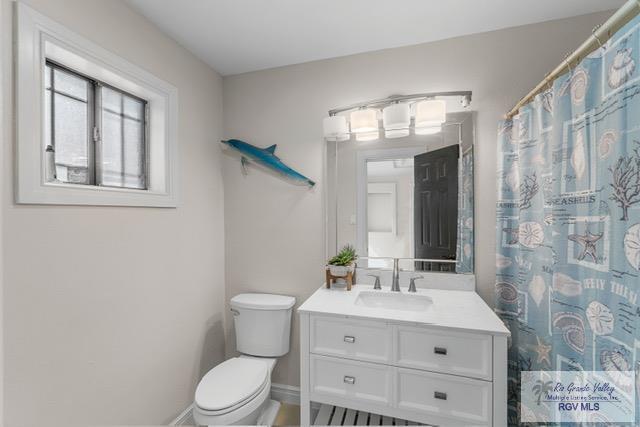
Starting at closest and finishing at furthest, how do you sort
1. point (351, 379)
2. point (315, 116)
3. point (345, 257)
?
point (351, 379), point (345, 257), point (315, 116)

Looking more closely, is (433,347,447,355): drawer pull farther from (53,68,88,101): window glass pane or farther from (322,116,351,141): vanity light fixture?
(53,68,88,101): window glass pane

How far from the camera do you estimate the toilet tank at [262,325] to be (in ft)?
6.26

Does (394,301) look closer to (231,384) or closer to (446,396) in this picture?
(446,396)

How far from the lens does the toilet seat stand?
1.38 m

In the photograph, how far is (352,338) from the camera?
1396mm

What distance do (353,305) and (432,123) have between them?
1.15 meters

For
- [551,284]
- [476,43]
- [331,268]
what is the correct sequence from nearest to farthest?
[551,284]
[476,43]
[331,268]

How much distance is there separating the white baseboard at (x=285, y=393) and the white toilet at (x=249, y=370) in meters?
0.07

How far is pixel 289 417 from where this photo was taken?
1903 millimetres

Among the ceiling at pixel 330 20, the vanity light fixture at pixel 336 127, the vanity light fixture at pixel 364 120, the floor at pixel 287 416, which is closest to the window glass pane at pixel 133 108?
the ceiling at pixel 330 20

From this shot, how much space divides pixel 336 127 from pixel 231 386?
1601 mm

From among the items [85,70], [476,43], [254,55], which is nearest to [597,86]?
[476,43]

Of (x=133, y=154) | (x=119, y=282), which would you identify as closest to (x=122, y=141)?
(x=133, y=154)

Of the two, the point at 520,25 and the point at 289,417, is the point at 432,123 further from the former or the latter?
the point at 289,417
